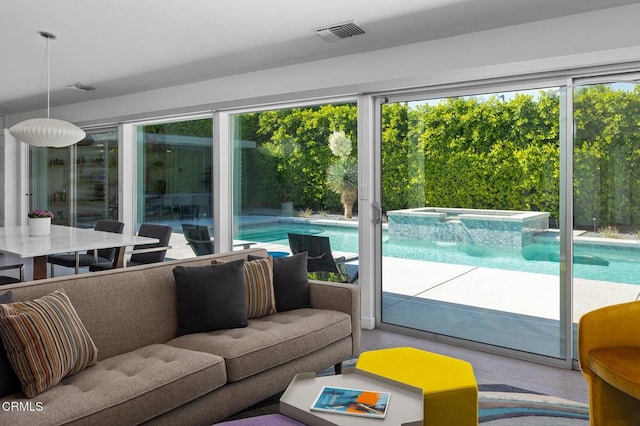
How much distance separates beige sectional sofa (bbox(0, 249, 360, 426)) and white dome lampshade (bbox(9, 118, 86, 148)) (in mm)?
2297

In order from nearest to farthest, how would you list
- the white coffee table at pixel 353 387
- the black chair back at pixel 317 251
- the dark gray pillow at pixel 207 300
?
the white coffee table at pixel 353 387, the dark gray pillow at pixel 207 300, the black chair back at pixel 317 251

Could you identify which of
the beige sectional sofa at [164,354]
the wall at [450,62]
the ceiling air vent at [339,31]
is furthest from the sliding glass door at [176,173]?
the beige sectional sofa at [164,354]

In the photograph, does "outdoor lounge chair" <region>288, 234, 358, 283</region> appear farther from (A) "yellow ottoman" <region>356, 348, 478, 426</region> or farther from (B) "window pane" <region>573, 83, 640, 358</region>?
(A) "yellow ottoman" <region>356, 348, 478, 426</region>

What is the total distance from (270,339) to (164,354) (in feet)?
1.82

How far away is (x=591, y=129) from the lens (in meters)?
3.53

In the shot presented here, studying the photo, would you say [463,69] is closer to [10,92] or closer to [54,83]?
[54,83]

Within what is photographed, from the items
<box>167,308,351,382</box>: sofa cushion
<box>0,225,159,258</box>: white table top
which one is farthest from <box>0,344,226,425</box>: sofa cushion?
<box>0,225,159,258</box>: white table top

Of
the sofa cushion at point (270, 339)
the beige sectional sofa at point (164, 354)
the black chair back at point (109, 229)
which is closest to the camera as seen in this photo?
the beige sectional sofa at point (164, 354)

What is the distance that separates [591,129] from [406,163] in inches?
57.7

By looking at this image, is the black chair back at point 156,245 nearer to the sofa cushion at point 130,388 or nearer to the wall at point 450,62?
the wall at point 450,62
